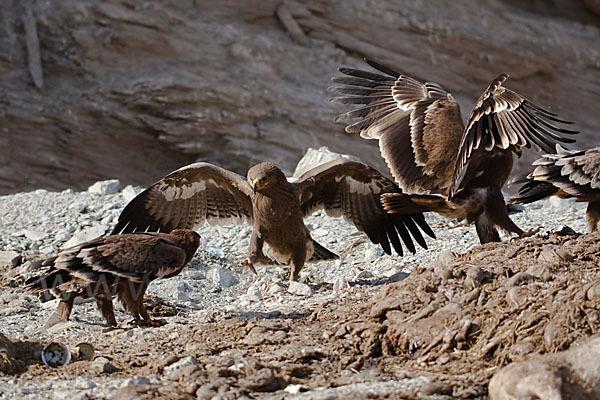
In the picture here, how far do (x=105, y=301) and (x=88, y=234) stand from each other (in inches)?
129

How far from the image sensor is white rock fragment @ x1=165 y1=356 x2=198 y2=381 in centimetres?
492

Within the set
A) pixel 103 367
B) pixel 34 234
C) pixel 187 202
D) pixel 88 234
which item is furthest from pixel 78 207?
pixel 103 367

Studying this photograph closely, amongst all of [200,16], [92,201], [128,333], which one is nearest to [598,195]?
[128,333]

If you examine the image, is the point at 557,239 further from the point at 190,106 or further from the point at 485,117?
the point at 190,106

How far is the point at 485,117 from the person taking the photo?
6688 millimetres

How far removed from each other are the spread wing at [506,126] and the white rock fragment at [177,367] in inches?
113

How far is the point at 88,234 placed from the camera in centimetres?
973

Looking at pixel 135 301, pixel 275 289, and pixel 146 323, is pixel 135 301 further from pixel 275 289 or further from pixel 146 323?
pixel 275 289

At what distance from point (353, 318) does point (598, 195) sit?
2.78 meters

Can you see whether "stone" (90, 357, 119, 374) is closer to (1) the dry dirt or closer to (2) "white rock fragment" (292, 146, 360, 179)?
(1) the dry dirt

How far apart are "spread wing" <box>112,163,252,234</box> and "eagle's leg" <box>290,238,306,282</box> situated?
0.83 metres

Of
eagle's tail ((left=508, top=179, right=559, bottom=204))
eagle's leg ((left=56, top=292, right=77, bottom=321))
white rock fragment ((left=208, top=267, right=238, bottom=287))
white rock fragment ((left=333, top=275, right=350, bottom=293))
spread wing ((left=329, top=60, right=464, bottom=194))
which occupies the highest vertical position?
spread wing ((left=329, top=60, right=464, bottom=194))

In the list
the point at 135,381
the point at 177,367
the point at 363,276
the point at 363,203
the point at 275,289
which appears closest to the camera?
the point at 135,381

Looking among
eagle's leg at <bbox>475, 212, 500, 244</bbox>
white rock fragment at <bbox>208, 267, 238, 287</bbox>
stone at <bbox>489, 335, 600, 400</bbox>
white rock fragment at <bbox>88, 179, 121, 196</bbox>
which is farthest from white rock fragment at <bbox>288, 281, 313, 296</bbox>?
white rock fragment at <bbox>88, 179, 121, 196</bbox>
